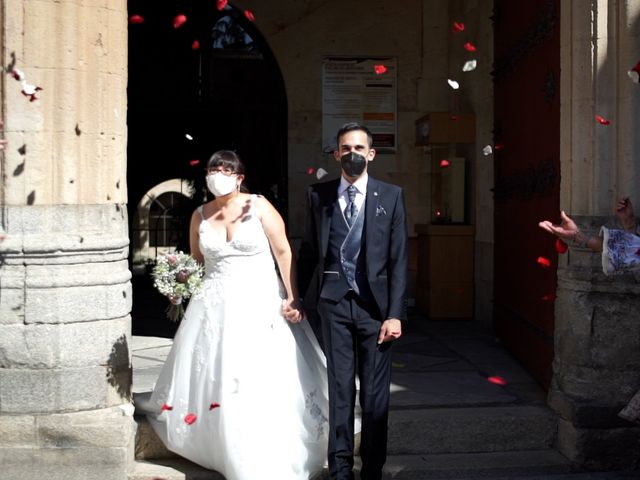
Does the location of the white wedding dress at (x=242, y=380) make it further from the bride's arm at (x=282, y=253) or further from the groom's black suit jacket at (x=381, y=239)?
the groom's black suit jacket at (x=381, y=239)

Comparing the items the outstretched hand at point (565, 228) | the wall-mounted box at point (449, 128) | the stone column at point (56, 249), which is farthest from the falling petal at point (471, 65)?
the outstretched hand at point (565, 228)

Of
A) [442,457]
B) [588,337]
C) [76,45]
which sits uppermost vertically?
[76,45]

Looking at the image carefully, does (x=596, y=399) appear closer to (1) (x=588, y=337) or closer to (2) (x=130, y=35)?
(1) (x=588, y=337)

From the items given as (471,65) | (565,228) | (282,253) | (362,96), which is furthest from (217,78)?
(565,228)

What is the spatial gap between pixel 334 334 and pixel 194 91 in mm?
Result: 6145

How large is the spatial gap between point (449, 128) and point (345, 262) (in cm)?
491

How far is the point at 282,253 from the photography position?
16.7 ft

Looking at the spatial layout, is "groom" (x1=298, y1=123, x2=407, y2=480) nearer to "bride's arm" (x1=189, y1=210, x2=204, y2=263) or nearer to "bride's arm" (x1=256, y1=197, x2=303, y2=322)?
"bride's arm" (x1=256, y1=197, x2=303, y2=322)

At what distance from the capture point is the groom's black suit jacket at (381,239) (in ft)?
15.4

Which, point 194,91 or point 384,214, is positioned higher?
point 194,91

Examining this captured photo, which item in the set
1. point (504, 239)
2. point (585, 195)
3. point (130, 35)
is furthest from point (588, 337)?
point (130, 35)

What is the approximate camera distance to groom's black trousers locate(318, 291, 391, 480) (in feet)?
15.5

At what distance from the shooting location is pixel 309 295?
990 cm

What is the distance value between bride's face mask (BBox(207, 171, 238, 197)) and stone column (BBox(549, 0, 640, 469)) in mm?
2173
